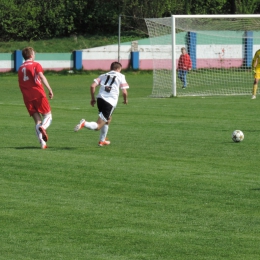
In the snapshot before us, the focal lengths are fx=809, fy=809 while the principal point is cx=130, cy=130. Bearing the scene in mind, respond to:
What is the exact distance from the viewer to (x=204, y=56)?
148 feet

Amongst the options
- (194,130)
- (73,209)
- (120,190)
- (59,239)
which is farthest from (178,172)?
(194,130)

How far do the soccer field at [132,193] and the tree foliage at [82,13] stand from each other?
3959 cm

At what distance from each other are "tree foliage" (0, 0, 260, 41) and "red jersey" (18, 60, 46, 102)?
42799 mm

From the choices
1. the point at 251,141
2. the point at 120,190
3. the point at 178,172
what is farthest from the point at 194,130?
the point at 120,190

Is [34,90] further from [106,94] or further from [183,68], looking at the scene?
[183,68]

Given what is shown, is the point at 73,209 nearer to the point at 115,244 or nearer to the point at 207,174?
the point at 115,244

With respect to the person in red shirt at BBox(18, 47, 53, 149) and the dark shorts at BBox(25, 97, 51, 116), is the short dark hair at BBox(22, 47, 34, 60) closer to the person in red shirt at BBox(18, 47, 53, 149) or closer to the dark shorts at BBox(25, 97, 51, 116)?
the person in red shirt at BBox(18, 47, 53, 149)

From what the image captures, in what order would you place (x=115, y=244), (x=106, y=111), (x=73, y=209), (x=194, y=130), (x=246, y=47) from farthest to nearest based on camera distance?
1. (x=246, y=47)
2. (x=194, y=130)
3. (x=106, y=111)
4. (x=73, y=209)
5. (x=115, y=244)

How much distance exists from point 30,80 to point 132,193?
4.99 metres

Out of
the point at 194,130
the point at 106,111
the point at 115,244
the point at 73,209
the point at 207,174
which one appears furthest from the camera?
the point at 194,130

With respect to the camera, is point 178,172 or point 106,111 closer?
point 178,172

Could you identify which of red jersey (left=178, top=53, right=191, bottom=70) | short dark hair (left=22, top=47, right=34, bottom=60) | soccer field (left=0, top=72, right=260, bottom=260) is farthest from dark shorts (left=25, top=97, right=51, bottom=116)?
red jersey (left=178, top=53, right=191, bottom=70)

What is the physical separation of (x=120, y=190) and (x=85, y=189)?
1.39ft

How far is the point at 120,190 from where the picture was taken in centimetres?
945
